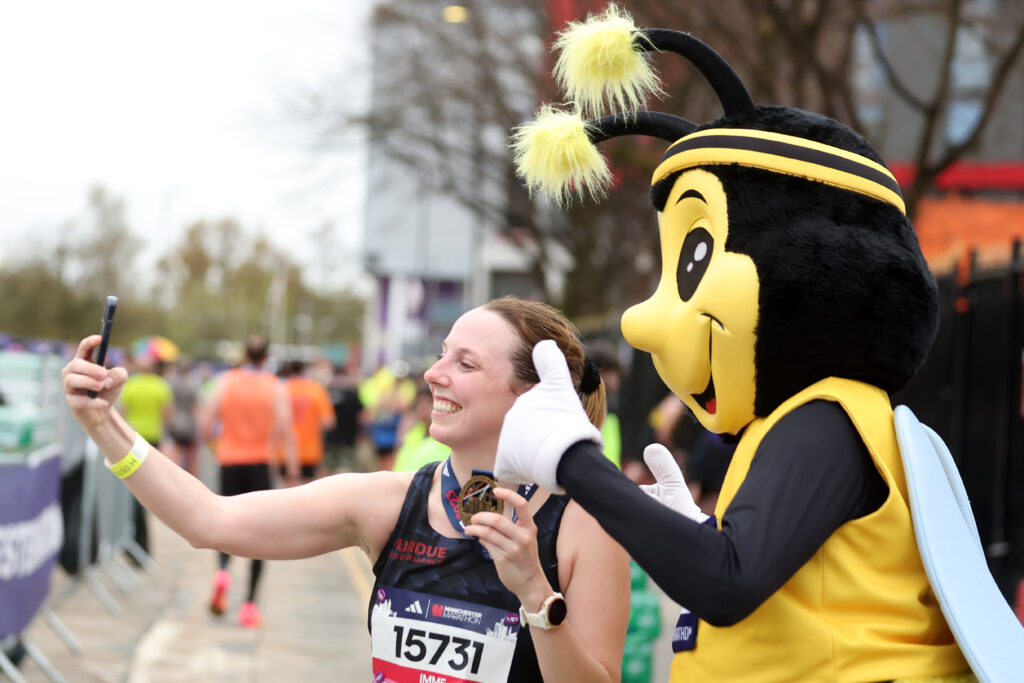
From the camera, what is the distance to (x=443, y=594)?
254 cm

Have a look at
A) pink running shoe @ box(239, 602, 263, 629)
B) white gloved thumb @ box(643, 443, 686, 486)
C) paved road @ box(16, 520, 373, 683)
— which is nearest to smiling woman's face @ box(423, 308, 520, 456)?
white gloved thumb @ box(643, 443, 686, 486)

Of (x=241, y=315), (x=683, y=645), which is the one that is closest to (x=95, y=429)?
(x=683, y=645)

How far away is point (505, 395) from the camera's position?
2600 mm

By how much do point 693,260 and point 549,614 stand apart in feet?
2.43

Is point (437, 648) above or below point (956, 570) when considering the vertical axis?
below

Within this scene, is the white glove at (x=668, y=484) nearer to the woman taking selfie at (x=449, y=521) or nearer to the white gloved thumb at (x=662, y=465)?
the white gloved thumb at (x=662, y=465)

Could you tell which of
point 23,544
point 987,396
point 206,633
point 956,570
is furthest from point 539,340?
point 206,633

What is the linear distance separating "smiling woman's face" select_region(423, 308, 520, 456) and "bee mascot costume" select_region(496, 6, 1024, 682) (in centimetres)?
37

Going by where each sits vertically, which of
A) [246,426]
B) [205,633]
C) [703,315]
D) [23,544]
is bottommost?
[205,633]

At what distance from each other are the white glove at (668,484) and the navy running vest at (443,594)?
21cm

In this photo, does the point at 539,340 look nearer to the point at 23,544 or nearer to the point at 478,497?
the point at 478,497

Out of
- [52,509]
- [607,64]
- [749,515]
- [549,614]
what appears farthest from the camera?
[52,509]

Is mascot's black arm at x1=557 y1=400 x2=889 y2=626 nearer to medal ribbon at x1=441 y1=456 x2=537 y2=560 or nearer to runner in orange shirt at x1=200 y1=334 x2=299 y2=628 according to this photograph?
medal ribbon at x1=441 y1=456 x2=537 y2=560

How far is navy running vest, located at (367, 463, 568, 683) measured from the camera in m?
2.50
